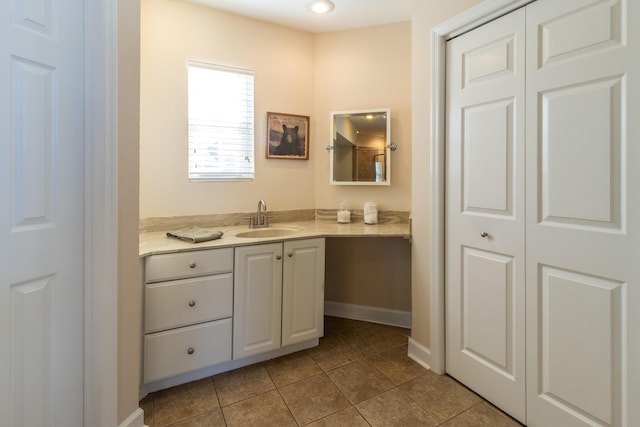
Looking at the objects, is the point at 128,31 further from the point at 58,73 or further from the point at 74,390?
the point at 74,390

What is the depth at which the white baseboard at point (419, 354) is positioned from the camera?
1996 millimetres

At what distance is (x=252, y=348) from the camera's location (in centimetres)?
198

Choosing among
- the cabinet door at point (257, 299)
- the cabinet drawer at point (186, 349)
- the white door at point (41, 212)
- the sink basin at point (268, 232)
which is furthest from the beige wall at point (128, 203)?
the sink basin at point (268, 232)

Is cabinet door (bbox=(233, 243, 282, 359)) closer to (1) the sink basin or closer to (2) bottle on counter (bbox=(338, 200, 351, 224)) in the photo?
(1) the sink basin

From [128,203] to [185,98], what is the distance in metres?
1.23

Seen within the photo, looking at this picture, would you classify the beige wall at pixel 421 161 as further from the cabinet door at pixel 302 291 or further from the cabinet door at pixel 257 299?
the cabinet door at pixel 257 299

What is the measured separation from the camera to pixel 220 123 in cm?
244

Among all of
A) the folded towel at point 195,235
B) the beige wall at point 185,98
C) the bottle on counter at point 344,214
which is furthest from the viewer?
the bottle on counter at point 344,214

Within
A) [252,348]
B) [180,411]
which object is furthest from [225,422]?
[252,348]

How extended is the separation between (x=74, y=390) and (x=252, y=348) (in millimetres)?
927

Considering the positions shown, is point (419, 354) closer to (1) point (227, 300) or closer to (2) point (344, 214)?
(2) point (344, 214)

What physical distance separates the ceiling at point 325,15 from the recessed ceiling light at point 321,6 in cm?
4

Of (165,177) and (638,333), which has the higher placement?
(165,177)

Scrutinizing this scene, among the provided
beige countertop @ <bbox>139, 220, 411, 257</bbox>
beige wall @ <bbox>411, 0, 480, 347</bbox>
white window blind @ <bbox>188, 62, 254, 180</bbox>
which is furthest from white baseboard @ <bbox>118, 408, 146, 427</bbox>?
beige wall @ <bbox>411, 0, 480, 347</bbox>
